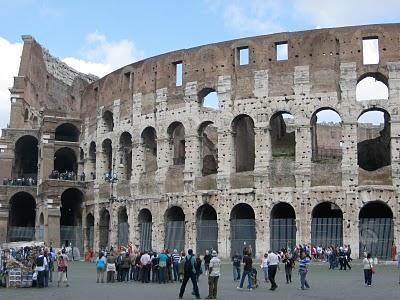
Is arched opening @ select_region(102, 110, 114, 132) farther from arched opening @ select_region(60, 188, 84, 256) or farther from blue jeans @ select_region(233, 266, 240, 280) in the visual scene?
blue jeans @ select_region(233, 266, 240, 280)

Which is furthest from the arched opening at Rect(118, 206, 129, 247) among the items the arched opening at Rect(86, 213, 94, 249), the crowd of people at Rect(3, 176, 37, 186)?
the crowd of people at Rect(3, 176, 37, 186)

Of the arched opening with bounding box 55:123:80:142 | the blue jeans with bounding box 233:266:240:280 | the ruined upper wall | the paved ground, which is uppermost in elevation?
the ruined upper wall

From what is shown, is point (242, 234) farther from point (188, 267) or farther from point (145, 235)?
point (188, 267)

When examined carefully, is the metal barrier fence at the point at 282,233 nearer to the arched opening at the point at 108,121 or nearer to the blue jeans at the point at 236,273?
the blue jeans at the point at 236,273

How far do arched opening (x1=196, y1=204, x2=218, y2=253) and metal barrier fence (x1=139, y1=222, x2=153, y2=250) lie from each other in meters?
3.09

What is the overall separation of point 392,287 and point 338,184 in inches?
487

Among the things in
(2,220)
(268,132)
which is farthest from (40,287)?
(2,220)

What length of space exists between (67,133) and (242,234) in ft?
55.8

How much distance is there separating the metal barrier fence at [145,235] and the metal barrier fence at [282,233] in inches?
273

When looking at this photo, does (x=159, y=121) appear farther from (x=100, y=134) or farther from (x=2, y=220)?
(x=2, y=220)

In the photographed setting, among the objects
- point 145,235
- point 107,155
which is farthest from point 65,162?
point 145,235

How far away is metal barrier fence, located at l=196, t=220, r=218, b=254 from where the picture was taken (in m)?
30.9

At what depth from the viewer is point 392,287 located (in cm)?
1650

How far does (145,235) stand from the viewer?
33.7 m
